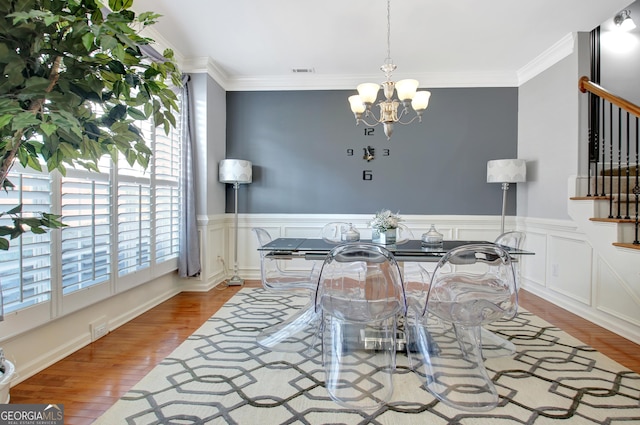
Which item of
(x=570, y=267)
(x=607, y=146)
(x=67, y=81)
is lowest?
(x=570, y=267)

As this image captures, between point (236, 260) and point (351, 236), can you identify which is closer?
point (351, 236)

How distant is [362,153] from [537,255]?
265 centimetres

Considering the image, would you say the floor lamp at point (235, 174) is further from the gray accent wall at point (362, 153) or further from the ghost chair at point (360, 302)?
the ghost chair at point (360, 302)

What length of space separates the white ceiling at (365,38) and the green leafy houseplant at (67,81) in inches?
101

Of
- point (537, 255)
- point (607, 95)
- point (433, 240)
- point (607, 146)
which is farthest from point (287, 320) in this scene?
point (607, 146)

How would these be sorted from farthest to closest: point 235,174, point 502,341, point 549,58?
point 235,174 < point 549,58 < point 502,341

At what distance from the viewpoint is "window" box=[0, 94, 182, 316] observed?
203cm

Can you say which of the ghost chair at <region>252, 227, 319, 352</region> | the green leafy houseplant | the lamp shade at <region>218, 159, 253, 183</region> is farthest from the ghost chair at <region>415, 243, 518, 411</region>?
the lamp shade at <region>218, 159, 253, 183</region>

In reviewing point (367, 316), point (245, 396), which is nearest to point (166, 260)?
point (245, 396)

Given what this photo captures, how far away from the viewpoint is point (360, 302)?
6.70ft

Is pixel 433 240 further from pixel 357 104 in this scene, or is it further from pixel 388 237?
pixel 357 104

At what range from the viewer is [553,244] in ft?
12.6

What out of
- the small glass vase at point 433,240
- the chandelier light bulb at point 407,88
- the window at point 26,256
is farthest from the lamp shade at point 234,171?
the small glass vase at point 433,240

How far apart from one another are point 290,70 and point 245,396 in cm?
403
